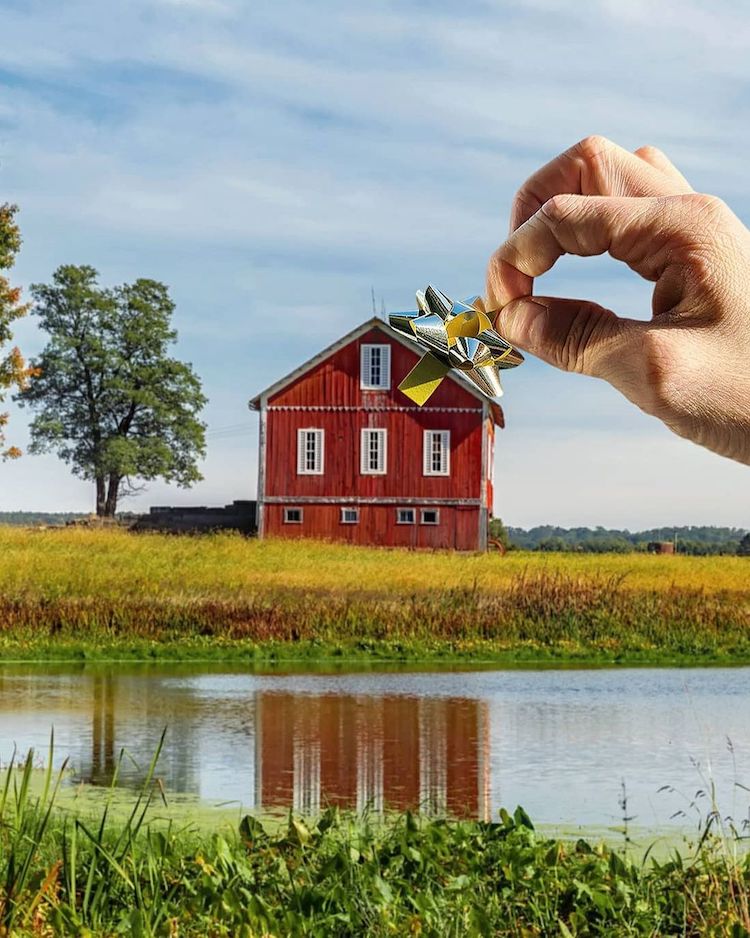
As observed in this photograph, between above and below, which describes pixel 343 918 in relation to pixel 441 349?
below

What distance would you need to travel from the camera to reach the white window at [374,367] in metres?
38.5

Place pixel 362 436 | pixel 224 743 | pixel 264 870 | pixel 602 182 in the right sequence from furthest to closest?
pixel 362 436 < pixel 224 743 < pixel 264 870 < pixel 602 182

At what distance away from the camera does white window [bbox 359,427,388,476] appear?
38156 millimetres

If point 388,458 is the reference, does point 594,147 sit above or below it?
below

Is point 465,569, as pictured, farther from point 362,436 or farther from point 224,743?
point 224,743

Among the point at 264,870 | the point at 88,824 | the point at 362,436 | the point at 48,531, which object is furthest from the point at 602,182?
the point at 48,531

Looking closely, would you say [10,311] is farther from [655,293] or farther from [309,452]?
[655,293]

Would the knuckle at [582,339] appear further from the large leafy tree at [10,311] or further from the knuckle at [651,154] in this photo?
the large leafy tree at [10,311]

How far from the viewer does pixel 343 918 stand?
485 cm

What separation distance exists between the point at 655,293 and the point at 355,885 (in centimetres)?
396

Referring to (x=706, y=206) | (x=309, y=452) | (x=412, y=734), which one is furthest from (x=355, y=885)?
(x=309, y=452)

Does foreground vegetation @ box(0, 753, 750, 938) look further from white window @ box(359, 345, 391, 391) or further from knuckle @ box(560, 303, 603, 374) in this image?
white window @ box(359, 345, 391, 391)

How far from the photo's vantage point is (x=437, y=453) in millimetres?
37969

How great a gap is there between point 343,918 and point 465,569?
24.5 meters
